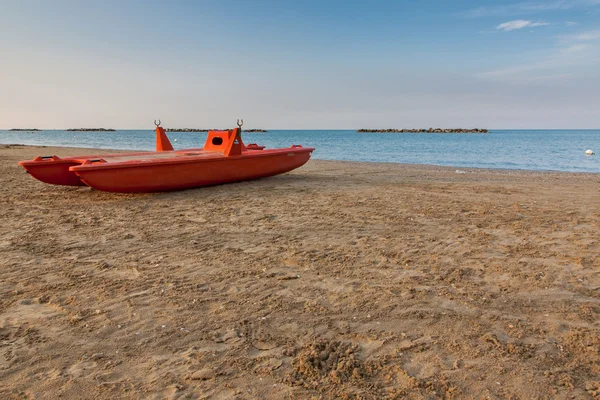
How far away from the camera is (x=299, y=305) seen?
3045 millimetres

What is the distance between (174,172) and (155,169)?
0.34 meters

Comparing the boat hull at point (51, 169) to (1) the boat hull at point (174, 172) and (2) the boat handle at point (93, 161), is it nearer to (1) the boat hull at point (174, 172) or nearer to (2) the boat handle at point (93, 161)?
(2) the boat handle at point (93, 161)

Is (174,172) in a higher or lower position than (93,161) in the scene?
lower

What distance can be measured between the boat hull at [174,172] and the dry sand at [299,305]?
1.09 metres

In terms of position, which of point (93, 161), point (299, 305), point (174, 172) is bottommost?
point (299, 305)

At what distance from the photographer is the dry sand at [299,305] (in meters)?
2.18

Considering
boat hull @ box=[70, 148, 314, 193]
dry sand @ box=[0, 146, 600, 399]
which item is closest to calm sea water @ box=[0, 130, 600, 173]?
boat hull @ box=[70, 148, 314, 193]

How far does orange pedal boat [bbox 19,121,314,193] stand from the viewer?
271 inches

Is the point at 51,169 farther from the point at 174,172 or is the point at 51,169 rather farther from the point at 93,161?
the point at 174,172

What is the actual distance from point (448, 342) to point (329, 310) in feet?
2.75

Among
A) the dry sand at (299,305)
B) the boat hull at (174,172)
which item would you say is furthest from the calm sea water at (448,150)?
the dry sand at (299,305)

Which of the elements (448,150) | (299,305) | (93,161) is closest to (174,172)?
(93,161)

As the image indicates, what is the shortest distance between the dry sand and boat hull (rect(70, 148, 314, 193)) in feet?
3.58

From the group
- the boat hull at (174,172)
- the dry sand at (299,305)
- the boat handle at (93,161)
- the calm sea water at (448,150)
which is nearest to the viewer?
the dry sand at (299,305)
